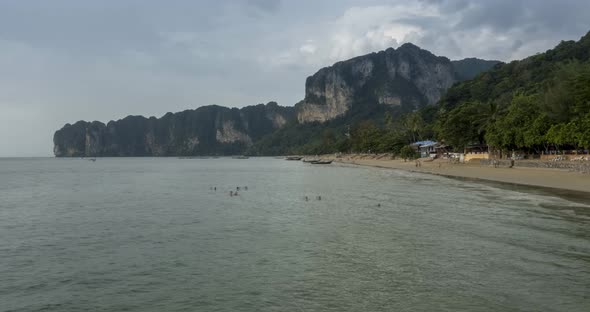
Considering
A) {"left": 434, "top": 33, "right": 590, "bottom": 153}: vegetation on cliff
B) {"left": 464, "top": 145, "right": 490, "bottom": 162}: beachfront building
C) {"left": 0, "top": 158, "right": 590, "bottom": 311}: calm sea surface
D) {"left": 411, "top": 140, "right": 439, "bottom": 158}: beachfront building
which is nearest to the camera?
{"left": 0, "top": 158, "right": 590, "bottom": 311}: calm sea surface

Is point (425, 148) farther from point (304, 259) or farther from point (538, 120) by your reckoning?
point (304, 259)

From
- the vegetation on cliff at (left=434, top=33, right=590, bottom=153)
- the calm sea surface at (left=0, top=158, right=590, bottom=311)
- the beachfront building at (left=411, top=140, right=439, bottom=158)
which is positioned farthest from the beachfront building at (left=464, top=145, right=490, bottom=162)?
the calm sea surface at (left=0, top=158, right=590, bottom=311)

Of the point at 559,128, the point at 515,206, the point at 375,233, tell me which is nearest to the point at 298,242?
the point at 375,233

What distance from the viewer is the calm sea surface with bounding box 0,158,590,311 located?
41.3 ft

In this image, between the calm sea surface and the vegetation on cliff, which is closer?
the calm sea surface

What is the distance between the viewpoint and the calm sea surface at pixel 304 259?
41.3 feet

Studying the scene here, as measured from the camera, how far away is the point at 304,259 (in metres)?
17.4

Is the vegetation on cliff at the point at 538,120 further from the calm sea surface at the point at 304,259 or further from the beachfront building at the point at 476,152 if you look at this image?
the calm sea surface at the point at 304,259

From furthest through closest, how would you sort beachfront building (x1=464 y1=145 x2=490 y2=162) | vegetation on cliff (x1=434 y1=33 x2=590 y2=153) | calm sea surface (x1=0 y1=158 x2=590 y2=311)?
1. beachfront building (x1=464 y1=145 x2=490 y2=162)
2. vegetation on cliff (x1=434 y1=33 x2=590 y2=153)
3. calm sea surface (x1=0 y1=158 x2=590 y2=311)

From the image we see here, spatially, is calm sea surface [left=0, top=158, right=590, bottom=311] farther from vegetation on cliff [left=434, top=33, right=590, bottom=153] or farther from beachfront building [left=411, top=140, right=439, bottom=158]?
beachfront building [left=411, top=140, right=439, bottom=158]

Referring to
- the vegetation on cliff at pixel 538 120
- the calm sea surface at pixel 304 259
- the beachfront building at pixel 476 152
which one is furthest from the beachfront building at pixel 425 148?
the calm sea surface at pixel 304 259

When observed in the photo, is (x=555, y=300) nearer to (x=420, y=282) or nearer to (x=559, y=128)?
(x=420, y=282)

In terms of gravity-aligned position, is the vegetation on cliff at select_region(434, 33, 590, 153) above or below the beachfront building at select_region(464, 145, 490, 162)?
above

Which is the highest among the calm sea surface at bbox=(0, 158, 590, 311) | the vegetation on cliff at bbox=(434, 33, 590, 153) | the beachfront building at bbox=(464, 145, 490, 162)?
the vegetation on cliff at bbox=(434, 33, 590, 153)
